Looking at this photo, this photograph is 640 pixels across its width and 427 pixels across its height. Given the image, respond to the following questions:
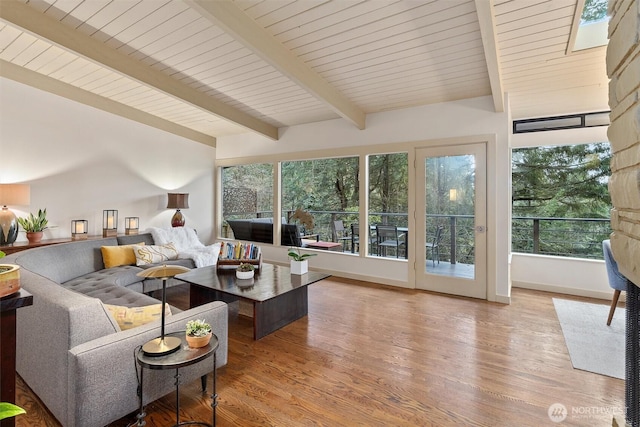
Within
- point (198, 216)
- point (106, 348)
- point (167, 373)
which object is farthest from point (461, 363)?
point (198, 216)

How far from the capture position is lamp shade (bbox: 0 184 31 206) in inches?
149

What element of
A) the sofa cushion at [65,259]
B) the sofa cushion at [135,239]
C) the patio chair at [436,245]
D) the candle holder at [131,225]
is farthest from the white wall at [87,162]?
the patio chair at [436,245]

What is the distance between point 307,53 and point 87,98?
12.3 ft

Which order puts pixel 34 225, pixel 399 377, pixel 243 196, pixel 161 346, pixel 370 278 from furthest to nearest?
pixel 243 196 → pixel 370 278 → pixel 34 225 → pixel 399 377 → pixel 161 346

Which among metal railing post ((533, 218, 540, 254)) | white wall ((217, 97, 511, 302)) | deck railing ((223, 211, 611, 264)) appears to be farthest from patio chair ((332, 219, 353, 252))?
metal railing post ((533, 218, 540, 254))

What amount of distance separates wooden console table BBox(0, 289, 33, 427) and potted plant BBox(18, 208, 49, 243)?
12.9 feet

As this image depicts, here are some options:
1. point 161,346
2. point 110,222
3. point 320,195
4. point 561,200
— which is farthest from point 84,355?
point 561,200

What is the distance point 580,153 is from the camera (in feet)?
15.1

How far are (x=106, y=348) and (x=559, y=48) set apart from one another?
→ 4301 millimetres

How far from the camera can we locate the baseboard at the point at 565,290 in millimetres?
3983

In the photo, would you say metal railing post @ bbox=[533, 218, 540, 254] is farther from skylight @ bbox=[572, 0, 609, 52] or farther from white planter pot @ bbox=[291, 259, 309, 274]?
white planter pot @ bbox=[291, 259, 309, 274]

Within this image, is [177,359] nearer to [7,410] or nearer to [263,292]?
[7,410]

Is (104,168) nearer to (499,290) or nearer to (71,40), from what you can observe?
(71,40)

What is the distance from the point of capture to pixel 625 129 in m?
1.22
